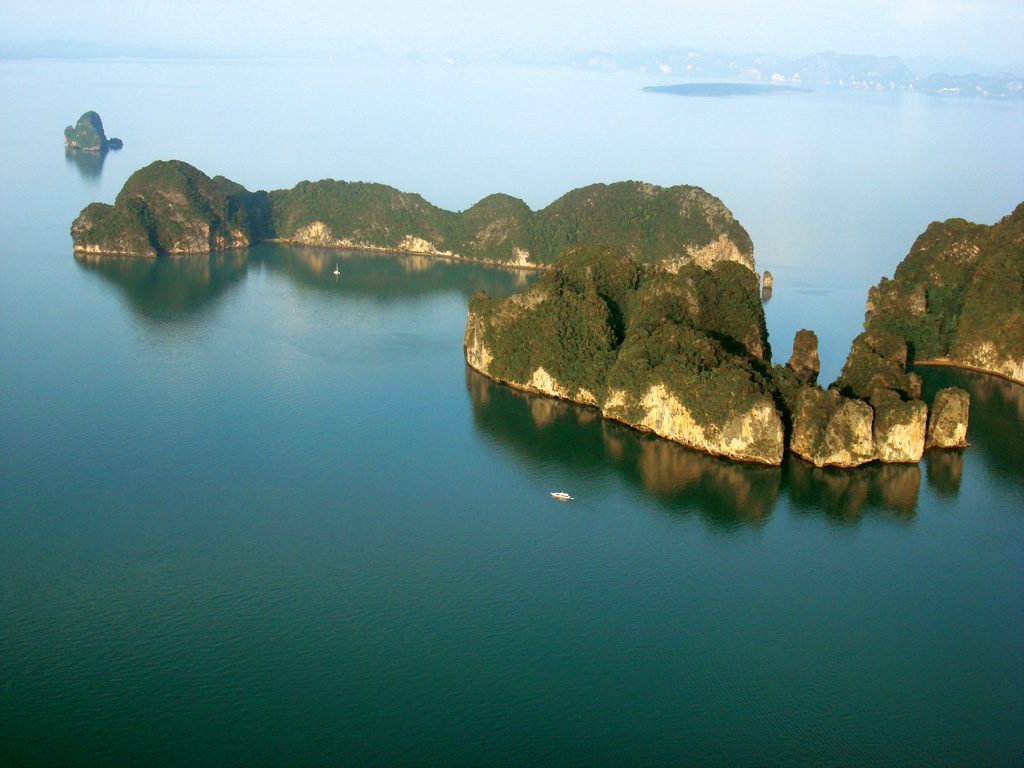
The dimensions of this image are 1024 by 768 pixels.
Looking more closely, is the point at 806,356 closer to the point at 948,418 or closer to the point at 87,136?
the point at 948,418

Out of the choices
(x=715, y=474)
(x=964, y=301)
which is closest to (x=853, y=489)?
(x=715, y=474)

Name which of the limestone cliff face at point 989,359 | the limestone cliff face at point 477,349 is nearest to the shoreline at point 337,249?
the limestone cliff face at point 477,349

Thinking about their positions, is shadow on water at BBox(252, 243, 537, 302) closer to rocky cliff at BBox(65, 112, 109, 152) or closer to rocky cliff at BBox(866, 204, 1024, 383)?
rocky cliff at BBox(866, 204, 1024, 383)

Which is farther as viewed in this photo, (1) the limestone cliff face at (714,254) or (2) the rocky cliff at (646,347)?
(1) the limestone cliff face at (714,254)

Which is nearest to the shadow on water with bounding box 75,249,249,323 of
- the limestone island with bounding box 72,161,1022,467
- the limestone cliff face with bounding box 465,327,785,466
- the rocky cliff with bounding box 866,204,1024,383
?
the limestone island with bounding box 72,161,1022,467

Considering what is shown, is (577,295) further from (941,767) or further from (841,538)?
(941,767)

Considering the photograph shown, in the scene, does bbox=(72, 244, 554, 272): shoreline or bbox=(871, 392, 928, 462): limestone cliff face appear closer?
bbox=(871, 392, 928, 462): limestone cliff face

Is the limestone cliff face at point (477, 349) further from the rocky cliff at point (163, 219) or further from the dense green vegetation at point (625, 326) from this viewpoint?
the rocky cliff at point (163, 219)
